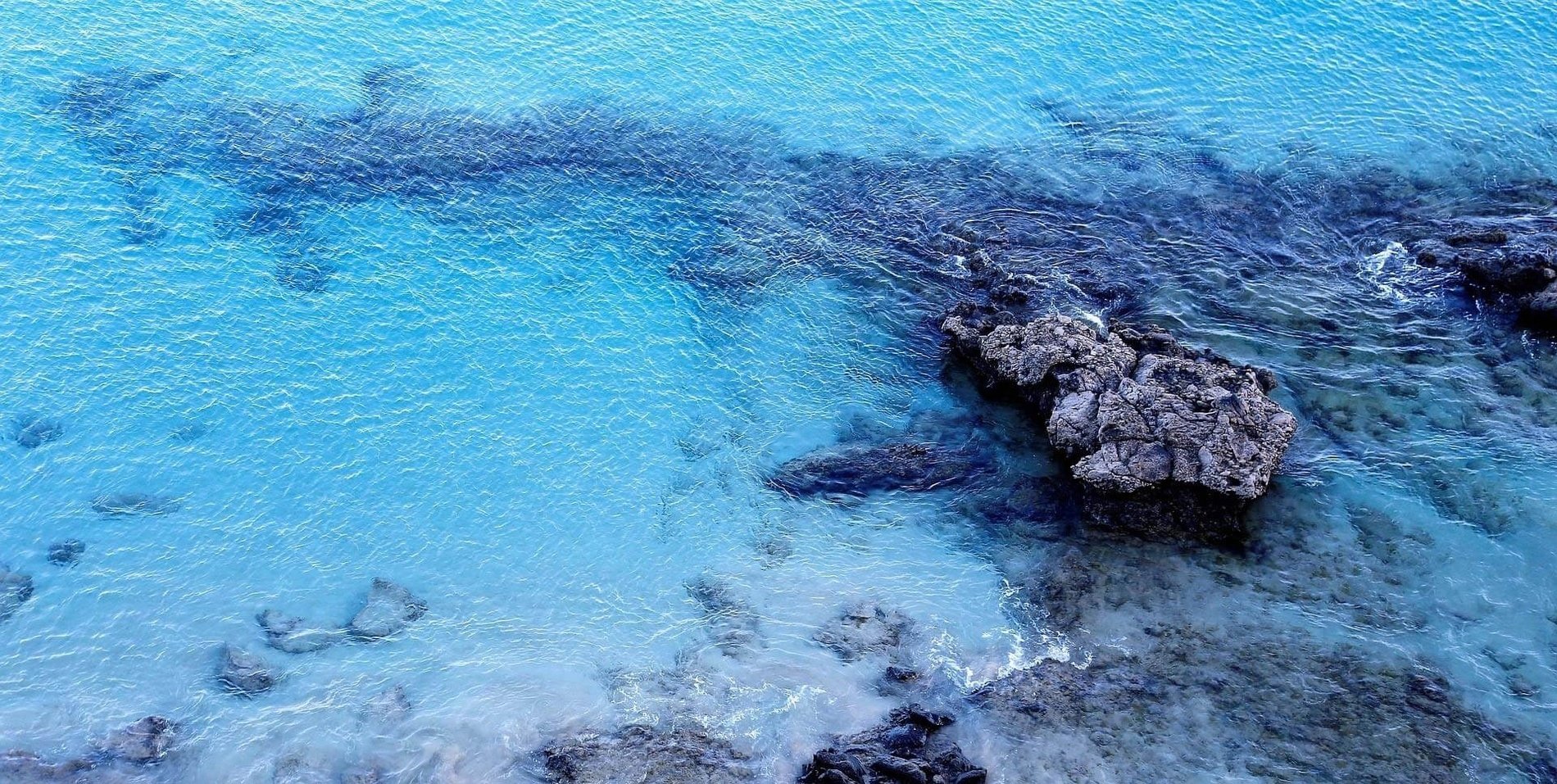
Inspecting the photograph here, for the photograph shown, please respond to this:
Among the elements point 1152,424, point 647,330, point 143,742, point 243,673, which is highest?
point 1152,424

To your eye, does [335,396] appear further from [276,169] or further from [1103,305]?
[1103,305]

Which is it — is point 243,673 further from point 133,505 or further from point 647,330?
point 647,330

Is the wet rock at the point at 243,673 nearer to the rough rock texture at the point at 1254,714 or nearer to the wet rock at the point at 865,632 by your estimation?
the wet rock at the point at 865,632

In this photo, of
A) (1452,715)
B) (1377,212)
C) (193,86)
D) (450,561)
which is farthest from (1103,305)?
(193,86)

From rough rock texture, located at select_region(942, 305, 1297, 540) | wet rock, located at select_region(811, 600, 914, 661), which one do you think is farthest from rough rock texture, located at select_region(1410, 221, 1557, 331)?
wet rock, located at select_region(811, 600, 914, 661)

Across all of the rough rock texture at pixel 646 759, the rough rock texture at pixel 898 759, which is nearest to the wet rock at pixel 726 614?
the rough rock texture at pixel 646 759

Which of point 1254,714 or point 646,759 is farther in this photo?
point 1254,714

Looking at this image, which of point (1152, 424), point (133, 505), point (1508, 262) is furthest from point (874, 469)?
point (1508, 262)
